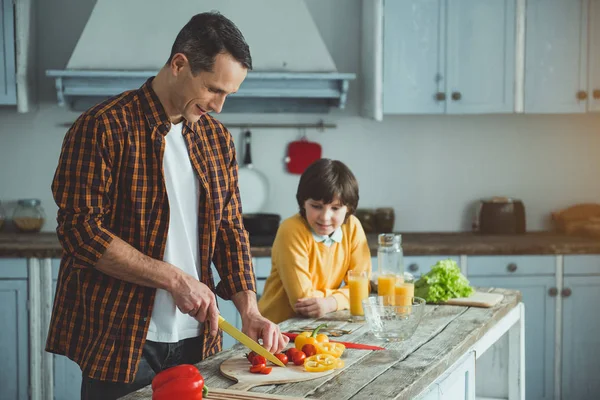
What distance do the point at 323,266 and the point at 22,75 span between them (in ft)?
7.30

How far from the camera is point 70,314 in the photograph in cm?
201

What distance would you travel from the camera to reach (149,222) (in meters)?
1.98

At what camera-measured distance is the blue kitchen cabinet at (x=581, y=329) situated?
420cm

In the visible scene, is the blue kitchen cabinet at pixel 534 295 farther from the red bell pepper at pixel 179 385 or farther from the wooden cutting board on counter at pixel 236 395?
the red bell pepper at pixel 179 385

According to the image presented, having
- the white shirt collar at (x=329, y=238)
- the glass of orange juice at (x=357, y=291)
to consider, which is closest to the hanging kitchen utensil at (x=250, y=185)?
the white shirt collar at (x=329, y=238)

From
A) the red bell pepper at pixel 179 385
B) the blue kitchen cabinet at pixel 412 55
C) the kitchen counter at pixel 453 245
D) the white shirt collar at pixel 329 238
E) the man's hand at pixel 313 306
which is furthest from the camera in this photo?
the blue kitchen cabinet at pixel 412 55

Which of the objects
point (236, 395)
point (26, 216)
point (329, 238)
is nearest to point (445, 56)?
point (329, 238)

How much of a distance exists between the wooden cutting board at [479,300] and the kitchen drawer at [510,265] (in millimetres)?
1326

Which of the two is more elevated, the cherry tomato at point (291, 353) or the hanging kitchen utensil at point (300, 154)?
the hanging kitchen utensil at point (300, 154)

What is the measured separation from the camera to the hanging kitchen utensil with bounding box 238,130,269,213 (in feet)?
15.0

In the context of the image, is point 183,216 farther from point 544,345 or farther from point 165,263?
point 544,345

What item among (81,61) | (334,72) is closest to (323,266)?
(334,72)

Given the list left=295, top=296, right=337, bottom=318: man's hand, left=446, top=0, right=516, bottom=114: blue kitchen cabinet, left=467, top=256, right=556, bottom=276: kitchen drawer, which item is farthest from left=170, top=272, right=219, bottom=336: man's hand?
left=446, top=0, right=516, bottom=114: blue kitchen cabinet

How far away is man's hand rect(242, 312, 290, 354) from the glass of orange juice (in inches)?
20.3
